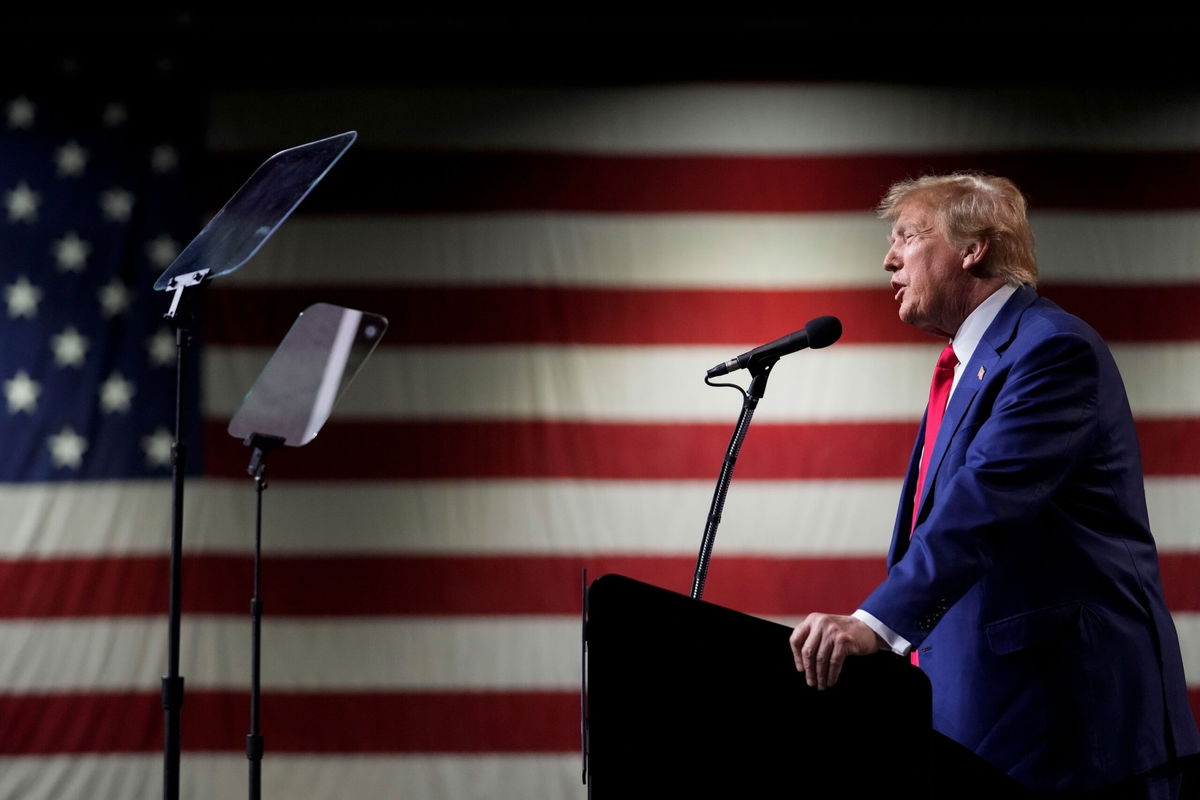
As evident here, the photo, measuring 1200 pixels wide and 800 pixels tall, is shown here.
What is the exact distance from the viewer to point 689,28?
9.18 ft

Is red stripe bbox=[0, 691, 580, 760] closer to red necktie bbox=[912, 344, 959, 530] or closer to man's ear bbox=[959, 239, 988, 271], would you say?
red necktie bbox=[912, 344, 959, 530]

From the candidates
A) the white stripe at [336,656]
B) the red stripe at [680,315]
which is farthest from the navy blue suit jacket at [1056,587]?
the white stripe at [336,656]

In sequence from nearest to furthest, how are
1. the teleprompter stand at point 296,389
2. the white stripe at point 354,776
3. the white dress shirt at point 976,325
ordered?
the white dress shirt at point 976,325, the teleprompter stand at point 296,389, the white stripe at point 354,776

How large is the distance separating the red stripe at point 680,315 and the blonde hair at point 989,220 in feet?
3.90

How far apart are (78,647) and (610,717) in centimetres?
218

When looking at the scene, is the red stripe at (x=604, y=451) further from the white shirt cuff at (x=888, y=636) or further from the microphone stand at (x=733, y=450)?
the white shirt cuff at (x=888, y=636)

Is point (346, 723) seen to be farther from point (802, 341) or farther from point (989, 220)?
point (989, 220)

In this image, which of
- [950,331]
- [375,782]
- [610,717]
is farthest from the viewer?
[375,782]

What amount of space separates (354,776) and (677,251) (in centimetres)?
166

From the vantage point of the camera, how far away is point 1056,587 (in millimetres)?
1264

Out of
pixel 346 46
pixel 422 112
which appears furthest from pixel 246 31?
pixel 422 112

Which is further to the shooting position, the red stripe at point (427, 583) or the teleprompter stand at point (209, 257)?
the red stripe at point (427, 583)

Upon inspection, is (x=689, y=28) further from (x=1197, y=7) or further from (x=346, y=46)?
(x=1197, y=7)

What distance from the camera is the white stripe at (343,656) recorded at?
2693 millimetres
